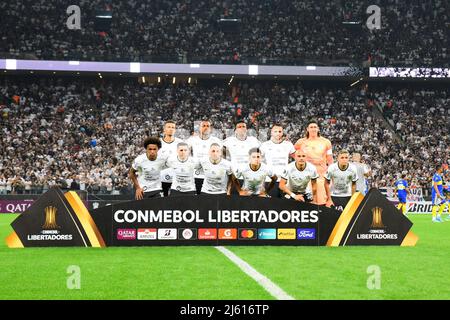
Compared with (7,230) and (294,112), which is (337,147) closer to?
(294,112)

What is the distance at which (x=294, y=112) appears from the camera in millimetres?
41750

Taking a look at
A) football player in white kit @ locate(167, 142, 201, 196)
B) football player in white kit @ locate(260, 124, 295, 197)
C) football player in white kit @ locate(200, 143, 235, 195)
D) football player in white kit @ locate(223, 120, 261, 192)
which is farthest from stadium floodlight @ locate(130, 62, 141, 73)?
football player in white kit @ locate(200, 143, 235, 195)

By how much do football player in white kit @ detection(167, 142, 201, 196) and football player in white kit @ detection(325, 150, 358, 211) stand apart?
2678mm

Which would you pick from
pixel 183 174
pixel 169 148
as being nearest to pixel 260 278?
pixel 183 174

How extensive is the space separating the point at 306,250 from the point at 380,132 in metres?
30.3

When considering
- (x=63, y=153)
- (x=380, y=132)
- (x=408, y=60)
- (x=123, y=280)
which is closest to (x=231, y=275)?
(x=123, y=280)

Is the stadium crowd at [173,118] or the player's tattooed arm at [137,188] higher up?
the stadium crowd at [173,118]

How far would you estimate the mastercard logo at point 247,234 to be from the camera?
12.1 metres

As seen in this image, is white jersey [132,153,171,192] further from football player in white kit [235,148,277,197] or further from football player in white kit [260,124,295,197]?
football player in white kit [260,124,295,197]

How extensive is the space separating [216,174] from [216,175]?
0.02m

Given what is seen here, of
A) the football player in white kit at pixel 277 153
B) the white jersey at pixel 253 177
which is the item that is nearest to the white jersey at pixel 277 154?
the football player in white kit at pixel 277 153

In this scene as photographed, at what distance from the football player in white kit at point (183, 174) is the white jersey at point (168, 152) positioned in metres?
0.14

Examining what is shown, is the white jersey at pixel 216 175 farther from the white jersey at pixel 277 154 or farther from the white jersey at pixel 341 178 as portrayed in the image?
the white jersey at pixel 341 178

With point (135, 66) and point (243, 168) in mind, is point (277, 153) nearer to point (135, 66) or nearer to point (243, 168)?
point (243, 168)
